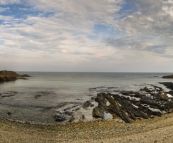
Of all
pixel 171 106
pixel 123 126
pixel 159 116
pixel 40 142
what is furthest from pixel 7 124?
pixel 171 106

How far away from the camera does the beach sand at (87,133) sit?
16531 mm

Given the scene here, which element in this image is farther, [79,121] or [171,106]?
[171,106]

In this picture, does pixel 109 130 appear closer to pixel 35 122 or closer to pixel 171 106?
pixel 35 122

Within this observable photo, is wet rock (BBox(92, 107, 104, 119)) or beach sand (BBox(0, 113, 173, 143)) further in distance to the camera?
wet rock (BBox(92, 107, 104, 119))

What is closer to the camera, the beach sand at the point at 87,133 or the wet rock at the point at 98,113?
the beach sand at the point at 87,133

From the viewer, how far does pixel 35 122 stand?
25.3m

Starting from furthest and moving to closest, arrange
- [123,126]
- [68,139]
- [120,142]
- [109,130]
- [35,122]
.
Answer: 1. [35,122]
2. [123,126]
3. [109,130]
4. [68,139]
5. [120,142]

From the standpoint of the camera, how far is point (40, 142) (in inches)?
648

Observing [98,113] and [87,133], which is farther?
[98,113]

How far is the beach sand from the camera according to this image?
16531mm

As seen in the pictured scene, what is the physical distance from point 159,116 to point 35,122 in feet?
63.8

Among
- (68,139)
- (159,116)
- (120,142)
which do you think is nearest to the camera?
(120,142)

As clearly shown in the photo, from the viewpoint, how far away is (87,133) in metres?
19.4

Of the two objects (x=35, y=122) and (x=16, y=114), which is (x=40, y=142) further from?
(x=16, y=114)
